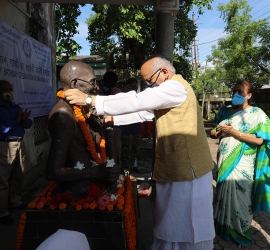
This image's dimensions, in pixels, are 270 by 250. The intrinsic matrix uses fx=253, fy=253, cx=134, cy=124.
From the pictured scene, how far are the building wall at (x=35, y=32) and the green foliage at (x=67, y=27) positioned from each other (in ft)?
5.43

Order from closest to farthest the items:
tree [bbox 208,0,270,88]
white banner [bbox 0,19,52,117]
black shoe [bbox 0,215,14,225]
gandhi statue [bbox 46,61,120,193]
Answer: gandhi statue [bbox 46,61,120,193] → black shoe [bbox 0,215,14,225] → white banner [bbox 0,19,52,117] → tree [bbox 208,0,270,88]

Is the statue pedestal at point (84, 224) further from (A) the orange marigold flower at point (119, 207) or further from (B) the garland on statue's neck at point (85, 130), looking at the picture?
(B) the garland on statue's neck at point (85, 130)

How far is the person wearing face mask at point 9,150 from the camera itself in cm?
331

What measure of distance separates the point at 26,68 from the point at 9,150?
1.61 meters

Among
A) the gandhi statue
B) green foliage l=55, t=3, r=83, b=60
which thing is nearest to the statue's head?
the gandhi statue

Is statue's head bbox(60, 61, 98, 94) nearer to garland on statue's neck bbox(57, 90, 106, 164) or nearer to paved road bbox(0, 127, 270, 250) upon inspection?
garland on statue's neck bbox(57, 90, 106, 164)

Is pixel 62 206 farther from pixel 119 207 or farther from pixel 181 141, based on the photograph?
pixel 181 141

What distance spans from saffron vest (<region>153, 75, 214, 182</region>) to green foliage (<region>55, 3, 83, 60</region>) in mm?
6747

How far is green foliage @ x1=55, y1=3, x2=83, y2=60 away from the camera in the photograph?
7.68 meters

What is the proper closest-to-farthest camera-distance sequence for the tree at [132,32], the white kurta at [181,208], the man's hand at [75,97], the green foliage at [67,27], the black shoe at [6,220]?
the man's hand at [75,97] → the white kurta at [181,208] → the black shoe at [6,220] → the green foliage at [67,27] → the tree at [132,32]

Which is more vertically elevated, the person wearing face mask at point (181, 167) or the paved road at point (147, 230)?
the person wearing face mask at point (181, 167)

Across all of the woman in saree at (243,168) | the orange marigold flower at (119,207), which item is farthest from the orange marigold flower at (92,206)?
the woman in saree at (243,168)

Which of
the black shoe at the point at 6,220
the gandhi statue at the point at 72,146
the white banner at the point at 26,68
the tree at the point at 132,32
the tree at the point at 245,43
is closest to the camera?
the gandhi statue at the point at 72,146

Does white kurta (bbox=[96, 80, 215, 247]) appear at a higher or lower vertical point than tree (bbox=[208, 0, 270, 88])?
lower
